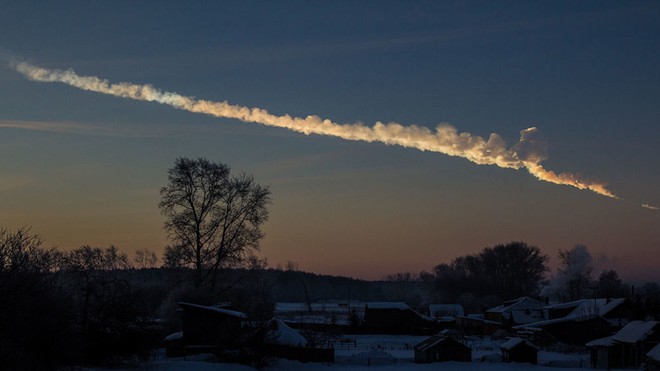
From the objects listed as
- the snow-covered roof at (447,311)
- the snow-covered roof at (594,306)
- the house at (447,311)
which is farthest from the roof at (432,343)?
the snow-covered roof at (447,311)

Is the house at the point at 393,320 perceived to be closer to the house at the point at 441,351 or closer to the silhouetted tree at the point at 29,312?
the house at the point at 441,351

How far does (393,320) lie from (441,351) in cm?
3941

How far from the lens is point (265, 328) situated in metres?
44.8

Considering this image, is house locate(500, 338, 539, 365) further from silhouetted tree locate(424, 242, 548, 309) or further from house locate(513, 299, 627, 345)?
silhouetted tree locate(424, 242, 548, 309)

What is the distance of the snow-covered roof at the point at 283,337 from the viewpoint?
4593cm

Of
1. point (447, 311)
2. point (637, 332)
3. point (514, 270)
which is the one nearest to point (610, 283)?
point (514, 270)

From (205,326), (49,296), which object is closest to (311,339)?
(205,326)

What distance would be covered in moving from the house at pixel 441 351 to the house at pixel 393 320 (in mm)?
37498

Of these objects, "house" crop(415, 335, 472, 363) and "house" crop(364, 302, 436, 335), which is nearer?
"house" crop(415, 335, 472, 363)

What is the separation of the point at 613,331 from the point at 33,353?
59063 millimetres

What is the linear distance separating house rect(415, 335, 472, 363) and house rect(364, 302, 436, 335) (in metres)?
37.5

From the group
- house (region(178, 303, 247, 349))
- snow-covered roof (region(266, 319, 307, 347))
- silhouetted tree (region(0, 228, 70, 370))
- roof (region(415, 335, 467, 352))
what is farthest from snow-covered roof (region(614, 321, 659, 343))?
silhouetted tree (region(0, 228, 70, 370))

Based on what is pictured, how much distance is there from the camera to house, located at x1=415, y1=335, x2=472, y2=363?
52.7m

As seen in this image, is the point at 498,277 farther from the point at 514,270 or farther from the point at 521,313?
the point at 521,313
